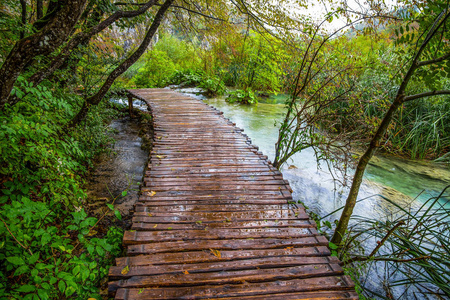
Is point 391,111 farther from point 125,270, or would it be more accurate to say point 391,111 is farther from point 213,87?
point 213,87

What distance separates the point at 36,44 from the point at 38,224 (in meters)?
1.56

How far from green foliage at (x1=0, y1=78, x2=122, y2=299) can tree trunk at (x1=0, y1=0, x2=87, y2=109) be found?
0.10 metres

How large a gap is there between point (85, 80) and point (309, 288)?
16.3 feet

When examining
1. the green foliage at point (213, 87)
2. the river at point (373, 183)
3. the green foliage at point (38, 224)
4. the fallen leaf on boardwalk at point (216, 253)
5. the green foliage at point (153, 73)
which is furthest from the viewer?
the green foliage at point (153, 73)

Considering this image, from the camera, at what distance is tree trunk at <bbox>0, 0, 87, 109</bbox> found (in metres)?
2.09

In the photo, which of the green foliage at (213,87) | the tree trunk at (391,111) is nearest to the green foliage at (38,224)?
the tree trunk at (391,111)

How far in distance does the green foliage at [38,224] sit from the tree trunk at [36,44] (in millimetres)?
104

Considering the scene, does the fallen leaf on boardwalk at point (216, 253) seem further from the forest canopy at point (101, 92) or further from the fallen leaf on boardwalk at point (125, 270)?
the forest canopy at point (101, 92)

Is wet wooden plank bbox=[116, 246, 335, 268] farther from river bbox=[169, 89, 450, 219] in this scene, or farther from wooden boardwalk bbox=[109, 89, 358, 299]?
river bbox=[169, 89, 450, 219]

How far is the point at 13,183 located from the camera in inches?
92.0

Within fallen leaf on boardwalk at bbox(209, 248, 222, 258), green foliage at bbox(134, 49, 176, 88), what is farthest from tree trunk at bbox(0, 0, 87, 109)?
green foliage at bbox(134, 49, 176, 88)

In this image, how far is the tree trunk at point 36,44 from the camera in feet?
6.84

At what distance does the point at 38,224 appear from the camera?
204 centimetres

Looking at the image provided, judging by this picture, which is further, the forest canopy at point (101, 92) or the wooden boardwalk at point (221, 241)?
the forest canopy at point (101, 92)
